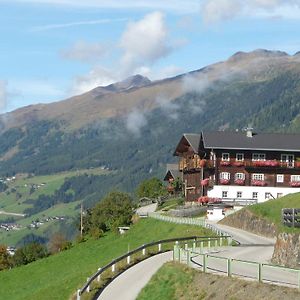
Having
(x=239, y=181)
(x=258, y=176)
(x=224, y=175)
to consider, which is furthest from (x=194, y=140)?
(x=258, y=176)

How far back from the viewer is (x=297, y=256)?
1329 inches

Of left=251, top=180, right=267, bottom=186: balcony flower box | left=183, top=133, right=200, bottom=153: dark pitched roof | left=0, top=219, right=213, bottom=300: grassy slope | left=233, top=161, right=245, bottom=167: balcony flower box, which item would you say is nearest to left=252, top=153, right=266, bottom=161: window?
left=233, top=161, right=245, bottom=167: balcony flower box

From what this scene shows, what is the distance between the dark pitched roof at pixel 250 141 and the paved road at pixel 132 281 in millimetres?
→ 55300

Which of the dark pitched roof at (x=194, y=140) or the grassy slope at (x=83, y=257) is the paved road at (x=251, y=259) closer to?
the grassy slope at (x=83, y=257)

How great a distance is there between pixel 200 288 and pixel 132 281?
846cm

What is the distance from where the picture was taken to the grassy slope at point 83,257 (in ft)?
194

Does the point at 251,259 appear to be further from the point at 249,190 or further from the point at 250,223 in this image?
the point at 249,190

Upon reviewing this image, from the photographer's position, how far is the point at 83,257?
69.3 metres

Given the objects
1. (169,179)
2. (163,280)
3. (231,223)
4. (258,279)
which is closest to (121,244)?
(231,223)

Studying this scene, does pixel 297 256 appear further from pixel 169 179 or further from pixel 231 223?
pixel 169 179

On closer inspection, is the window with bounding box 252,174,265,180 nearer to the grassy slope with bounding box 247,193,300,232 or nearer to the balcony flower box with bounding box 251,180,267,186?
the balcony flower box with bounding box 251,180,267,186

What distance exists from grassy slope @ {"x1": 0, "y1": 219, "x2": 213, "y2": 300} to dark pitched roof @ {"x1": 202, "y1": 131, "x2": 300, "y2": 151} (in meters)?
21.9

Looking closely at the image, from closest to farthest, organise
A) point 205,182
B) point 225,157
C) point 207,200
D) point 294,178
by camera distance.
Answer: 1. point 207,200
2. point 294,178
3. point 225,157
4. point 205,182

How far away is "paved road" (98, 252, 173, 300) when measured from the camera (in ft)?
112
